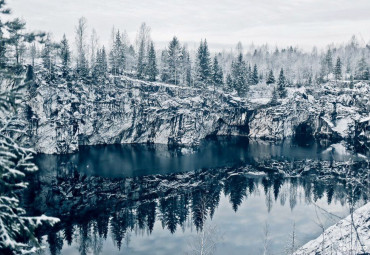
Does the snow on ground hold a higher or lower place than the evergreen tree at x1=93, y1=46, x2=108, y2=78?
lower

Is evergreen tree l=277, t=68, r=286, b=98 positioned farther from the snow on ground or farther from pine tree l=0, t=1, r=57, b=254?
pine tree l=0, t=1, r=57, b=254

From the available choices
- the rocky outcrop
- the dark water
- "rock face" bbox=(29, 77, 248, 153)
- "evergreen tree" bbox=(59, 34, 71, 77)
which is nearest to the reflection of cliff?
the dark water

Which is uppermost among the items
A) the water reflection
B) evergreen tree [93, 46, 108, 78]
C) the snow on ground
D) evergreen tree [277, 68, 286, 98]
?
evergreen tree [93, 46, 108, 78]

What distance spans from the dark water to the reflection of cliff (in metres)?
0.14

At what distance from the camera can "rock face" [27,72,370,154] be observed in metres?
79.0

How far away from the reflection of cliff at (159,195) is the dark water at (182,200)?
136 mm

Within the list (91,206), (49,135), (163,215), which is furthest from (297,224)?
(49,135)

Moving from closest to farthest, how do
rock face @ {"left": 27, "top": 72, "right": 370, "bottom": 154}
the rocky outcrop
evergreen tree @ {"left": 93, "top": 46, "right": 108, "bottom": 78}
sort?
rock face @ {"left": 27, "top": 72, "right": 370, "bottom": 154}, evergreen tree @ {"left": 93, "top": 46, "right": 108, "bottom": 78}, the rocky outcrop

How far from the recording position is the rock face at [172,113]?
79000 mm

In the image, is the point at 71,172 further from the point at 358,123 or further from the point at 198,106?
the point at 358,123

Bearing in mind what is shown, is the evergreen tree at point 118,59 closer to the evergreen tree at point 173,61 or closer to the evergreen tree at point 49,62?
the evergreen tree at point 173,61

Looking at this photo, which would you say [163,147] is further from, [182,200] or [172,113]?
[182,200]

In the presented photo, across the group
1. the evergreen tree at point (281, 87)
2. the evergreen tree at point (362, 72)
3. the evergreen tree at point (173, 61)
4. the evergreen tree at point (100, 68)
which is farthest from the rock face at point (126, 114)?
the evergreen tree at point (362, 72)

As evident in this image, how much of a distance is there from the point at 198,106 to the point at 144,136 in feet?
63.6
